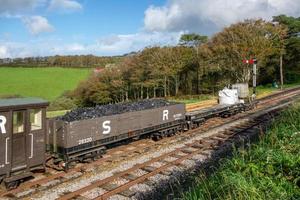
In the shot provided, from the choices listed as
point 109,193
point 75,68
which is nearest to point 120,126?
point 109,193

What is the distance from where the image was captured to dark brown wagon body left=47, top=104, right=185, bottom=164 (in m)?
13.1

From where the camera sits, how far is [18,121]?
11.4 m

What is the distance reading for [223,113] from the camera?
2636 centimetres

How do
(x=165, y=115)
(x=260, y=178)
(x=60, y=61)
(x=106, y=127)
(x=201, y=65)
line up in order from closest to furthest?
(x=260, y=178) < (x=106, y=127) < (x=165, y=115) < (x=201, y=65) < (x=60, y=61)

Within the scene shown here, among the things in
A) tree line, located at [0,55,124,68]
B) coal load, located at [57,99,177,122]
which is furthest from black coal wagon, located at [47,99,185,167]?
tree line, located at [0,55,124,68]

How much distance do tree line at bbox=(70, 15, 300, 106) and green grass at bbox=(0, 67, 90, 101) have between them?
14.6m

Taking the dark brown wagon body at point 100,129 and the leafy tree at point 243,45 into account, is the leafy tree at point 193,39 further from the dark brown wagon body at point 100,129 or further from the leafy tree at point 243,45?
the dark brown wagon body at point 100,129

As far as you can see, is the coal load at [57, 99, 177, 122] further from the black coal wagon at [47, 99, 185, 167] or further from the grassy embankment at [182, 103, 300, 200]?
the grassy embankment at [182, 103, 300, 200]

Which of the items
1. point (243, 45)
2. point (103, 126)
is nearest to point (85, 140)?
point (103, 126)

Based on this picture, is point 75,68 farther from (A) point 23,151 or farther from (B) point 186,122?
(A) point 23,151

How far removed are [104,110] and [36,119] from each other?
4.40 metres

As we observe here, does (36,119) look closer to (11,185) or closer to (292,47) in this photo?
(11,185)

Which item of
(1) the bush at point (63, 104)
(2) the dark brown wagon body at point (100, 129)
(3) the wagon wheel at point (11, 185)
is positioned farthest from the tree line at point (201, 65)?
(3) the wagon wheel at point (11, 185)

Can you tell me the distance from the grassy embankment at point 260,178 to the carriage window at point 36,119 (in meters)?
5.97
